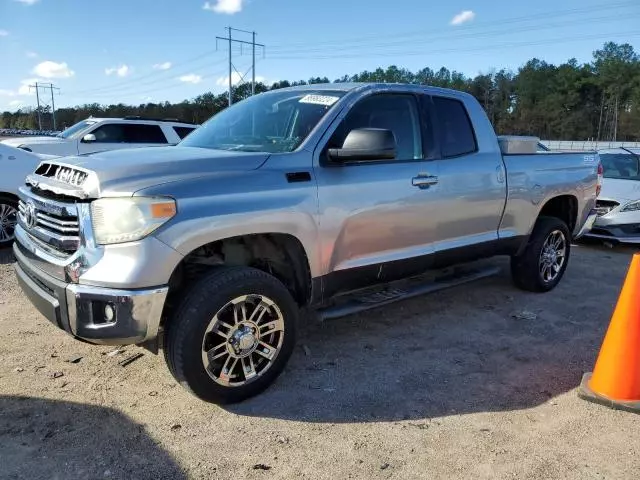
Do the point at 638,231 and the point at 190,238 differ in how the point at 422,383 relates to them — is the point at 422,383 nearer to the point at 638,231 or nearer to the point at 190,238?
the point at 190,238

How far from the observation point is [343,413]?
322cm

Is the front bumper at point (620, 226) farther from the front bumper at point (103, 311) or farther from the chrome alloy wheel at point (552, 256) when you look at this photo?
the front bumper at point (103, 311)

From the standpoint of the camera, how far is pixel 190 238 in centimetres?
294

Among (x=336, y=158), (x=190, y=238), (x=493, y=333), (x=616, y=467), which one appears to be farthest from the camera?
(x=493, y=333)

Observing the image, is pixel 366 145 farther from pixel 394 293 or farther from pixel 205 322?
pixel 205 322

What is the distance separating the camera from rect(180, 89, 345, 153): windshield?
375cm

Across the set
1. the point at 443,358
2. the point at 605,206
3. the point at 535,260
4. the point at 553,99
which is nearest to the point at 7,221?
the point at 443,358

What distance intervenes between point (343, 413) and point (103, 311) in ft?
4.86

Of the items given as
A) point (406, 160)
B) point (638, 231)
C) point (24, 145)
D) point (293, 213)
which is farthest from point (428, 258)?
point (24, 145)

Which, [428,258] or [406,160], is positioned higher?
[406,160]

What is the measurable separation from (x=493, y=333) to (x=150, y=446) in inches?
116

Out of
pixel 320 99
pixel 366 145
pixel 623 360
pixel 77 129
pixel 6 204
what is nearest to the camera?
pixel 623 360

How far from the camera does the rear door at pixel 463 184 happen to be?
4.36 meters

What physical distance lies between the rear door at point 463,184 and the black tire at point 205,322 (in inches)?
67.6
